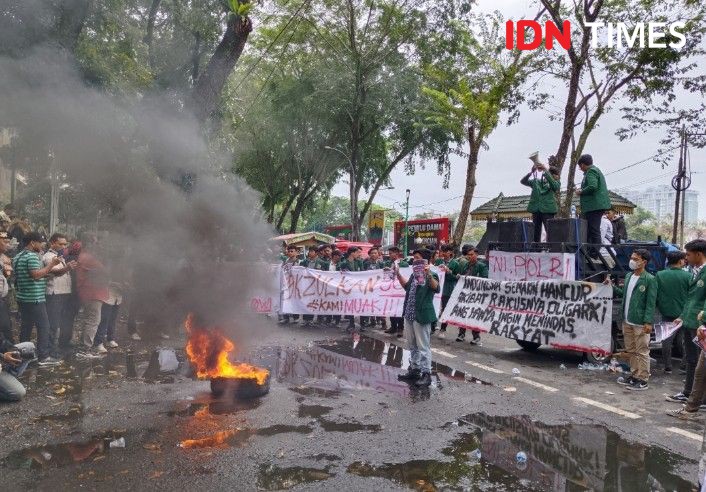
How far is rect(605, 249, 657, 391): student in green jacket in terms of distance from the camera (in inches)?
262

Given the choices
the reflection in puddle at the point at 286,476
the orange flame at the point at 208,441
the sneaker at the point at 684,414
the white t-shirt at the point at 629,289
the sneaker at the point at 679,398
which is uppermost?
the white t-shirt at the point at 629,289

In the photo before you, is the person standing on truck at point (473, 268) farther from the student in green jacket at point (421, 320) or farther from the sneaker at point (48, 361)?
the sneaker at point (48, 361)

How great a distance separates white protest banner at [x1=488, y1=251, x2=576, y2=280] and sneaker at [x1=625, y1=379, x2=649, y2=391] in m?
1.94

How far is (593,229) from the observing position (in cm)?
860

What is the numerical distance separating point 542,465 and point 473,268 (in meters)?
6.18

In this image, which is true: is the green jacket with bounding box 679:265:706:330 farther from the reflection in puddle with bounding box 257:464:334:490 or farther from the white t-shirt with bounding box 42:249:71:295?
the white t-shirt with bounding box 42:249:71:295

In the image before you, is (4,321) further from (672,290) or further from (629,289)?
(672,290)

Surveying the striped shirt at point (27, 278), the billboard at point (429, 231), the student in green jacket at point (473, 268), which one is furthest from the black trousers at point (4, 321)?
the billboard at point (429, 231)

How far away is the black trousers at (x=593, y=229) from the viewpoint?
8.55 m

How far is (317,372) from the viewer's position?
7.29m

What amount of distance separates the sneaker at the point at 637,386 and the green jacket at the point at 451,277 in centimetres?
388

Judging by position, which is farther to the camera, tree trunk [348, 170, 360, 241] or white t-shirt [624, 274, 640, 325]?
tree trunk [348, 170, 360, 241]

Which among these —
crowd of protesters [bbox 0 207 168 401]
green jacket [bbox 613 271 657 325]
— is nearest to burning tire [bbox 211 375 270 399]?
crowd of protesters [bbox 0 207 168 401]

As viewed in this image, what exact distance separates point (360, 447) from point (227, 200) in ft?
16.6
